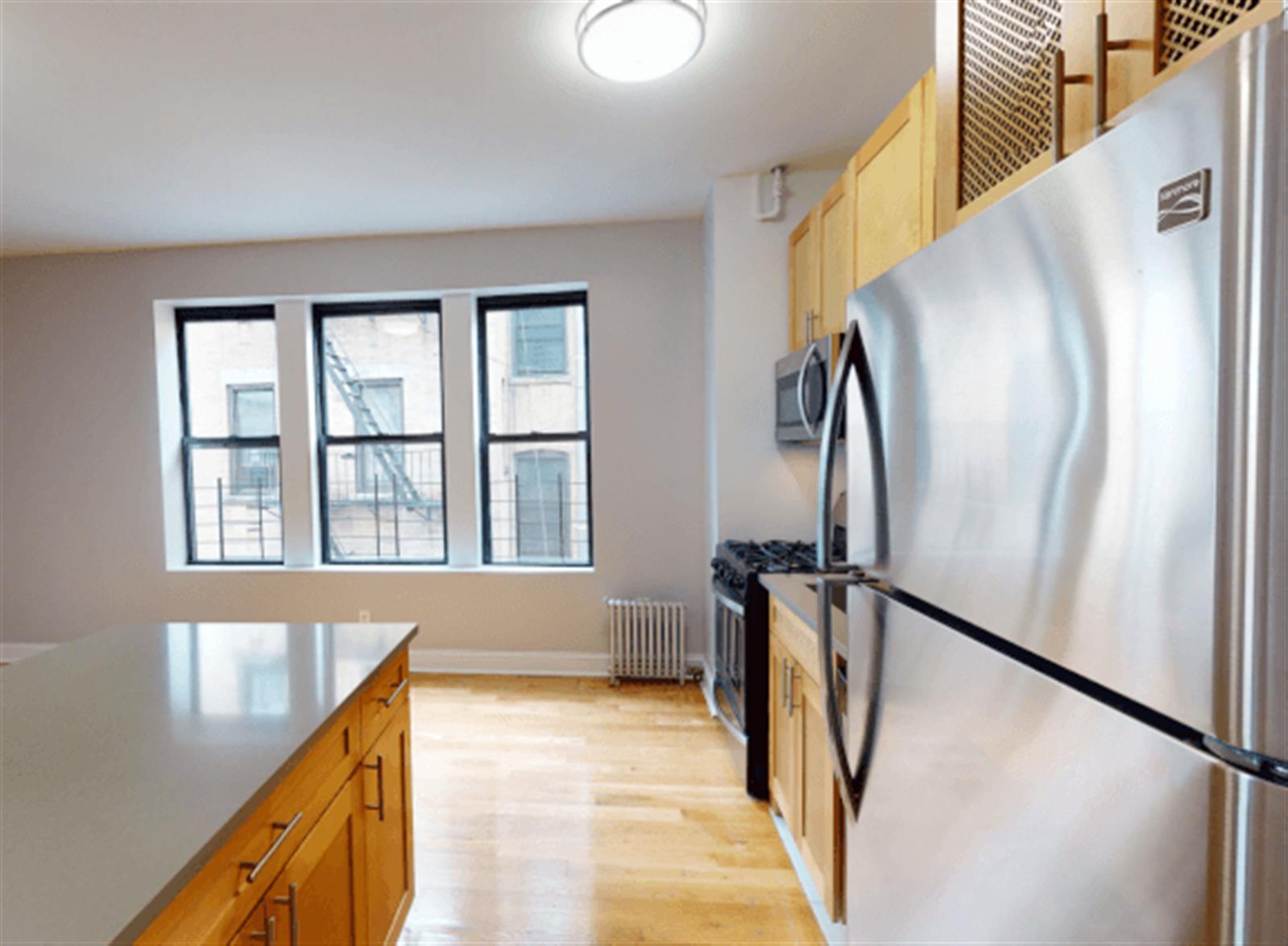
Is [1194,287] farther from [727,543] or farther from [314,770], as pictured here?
[727,543]

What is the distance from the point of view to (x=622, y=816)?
2.26 meters

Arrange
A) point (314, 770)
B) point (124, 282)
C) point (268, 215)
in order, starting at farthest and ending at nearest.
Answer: point (124, 282), point (268, 215), point (314, 770)

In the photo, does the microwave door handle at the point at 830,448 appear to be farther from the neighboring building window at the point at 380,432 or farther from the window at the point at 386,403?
the window at the point at 386,403

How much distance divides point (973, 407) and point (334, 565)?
4.17 m

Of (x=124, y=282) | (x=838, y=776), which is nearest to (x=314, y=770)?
(x=838, y=776)

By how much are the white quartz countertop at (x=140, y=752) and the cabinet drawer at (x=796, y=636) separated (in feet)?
3.77

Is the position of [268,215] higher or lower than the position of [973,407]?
higher

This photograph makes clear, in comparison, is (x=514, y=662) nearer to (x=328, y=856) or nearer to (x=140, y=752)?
(x=328, y=856)

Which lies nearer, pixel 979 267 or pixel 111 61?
pixel 979 267

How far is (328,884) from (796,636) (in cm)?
134

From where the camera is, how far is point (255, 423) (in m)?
4.04

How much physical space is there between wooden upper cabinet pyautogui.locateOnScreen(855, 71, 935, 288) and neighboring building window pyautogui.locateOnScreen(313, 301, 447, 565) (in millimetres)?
2830

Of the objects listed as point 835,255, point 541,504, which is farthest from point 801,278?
point 541,504

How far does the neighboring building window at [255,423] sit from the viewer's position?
13.2 feet
